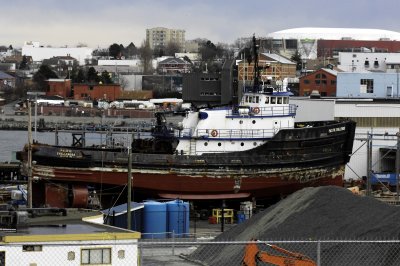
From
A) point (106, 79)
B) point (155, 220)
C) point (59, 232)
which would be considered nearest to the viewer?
point (59, 232)

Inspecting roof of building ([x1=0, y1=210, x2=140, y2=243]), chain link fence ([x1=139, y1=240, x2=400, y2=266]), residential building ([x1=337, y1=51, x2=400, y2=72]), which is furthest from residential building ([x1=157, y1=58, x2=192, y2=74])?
roof of building ([x1=0, y1=210, x2=140, y2=243])

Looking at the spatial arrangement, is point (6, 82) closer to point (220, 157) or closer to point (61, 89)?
point (61, 89)

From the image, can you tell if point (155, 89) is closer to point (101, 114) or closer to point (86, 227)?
point (101, 114)

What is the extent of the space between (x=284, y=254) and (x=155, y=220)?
445 inches

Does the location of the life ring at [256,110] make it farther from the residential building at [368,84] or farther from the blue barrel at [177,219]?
the residential building at [368,84]

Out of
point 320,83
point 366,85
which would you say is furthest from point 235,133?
point 320,83

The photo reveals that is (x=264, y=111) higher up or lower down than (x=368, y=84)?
lower down

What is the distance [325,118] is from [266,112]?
495 inches

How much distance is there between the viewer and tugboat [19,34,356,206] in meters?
40.4

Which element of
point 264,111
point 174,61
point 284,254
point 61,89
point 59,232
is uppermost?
point 174,61

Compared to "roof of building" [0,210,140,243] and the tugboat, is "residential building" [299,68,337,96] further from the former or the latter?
"roof of building" [0,210,140,243]

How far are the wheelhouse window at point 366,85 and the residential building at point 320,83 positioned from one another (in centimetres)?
1186

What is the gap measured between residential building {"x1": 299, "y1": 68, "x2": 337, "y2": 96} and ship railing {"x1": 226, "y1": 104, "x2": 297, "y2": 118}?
40990 mm

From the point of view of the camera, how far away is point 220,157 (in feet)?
135
